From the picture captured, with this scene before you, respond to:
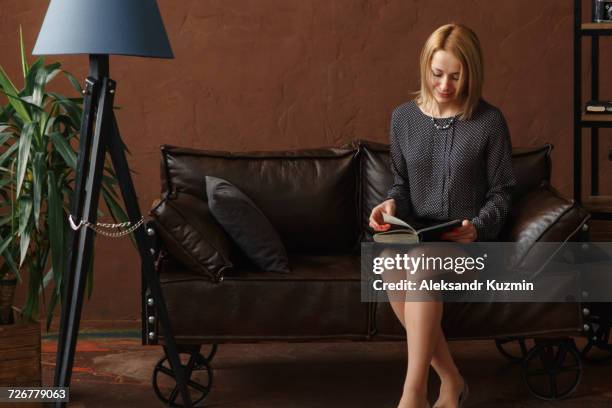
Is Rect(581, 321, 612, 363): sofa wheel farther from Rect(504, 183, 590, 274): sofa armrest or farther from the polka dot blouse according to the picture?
the polka dot blouse

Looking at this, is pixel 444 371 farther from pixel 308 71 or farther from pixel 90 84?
pixel 308 71

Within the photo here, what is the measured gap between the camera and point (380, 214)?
3018 millimetres

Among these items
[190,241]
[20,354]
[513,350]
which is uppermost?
[190,241]

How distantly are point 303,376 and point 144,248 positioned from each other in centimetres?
100

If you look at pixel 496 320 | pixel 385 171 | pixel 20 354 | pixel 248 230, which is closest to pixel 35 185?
pixel 20 354

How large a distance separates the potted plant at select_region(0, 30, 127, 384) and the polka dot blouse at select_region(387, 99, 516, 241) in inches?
38.9

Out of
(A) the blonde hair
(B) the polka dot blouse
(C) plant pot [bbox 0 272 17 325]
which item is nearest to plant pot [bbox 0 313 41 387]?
(C) plant pot [bbox 0 272 17 325]

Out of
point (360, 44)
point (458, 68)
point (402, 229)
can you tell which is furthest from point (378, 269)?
point (360, 44)

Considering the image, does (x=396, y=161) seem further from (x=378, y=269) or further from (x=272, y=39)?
(x=272, y=39)

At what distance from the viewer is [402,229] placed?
288 centimetres

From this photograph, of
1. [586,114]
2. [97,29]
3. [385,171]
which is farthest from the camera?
[586,114]

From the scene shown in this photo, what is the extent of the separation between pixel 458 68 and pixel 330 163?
0.79m

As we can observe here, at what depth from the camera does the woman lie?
2986 millimetres

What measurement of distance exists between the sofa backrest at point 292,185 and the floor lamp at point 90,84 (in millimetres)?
868
